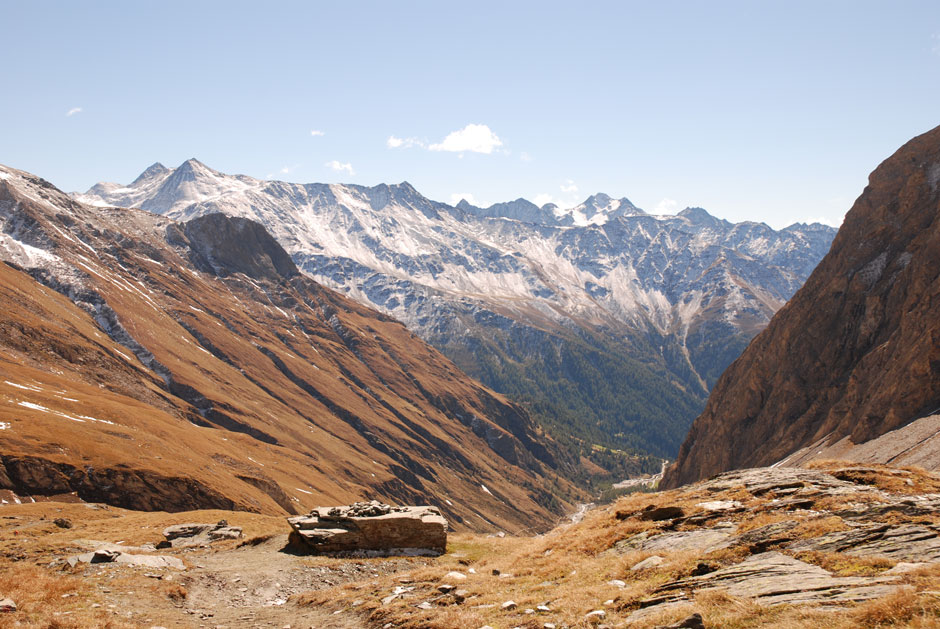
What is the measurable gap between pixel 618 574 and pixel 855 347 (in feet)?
398

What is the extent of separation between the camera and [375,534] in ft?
120

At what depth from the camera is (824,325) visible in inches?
5054

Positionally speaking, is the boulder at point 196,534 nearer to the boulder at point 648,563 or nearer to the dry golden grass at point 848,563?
the boulder at point 648,563

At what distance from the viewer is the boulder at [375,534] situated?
119 feet

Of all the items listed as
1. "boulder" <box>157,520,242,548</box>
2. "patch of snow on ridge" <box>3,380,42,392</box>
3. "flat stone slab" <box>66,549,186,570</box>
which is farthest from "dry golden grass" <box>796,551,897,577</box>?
"patch of snow on ridge" <box>3,380,42,392</box>

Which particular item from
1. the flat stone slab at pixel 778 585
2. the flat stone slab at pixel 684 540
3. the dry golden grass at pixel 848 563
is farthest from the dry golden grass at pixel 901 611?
the flat stone slab at pixel 684 540

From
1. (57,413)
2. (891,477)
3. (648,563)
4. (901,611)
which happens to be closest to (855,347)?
(891,477)

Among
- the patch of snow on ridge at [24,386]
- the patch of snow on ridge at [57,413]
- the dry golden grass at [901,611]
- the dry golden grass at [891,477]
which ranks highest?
the dry golden grass at [901,611]

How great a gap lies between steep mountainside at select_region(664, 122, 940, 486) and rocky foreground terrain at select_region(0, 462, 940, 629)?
2894 inches

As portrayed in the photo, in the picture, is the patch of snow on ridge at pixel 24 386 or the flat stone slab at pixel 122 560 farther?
the patch of snow on ridge at pixel 24 386

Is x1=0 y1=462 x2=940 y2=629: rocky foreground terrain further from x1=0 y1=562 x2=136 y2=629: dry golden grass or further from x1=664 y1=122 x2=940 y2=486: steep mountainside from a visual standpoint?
x1=664 y1=122 x2=940 y2=486: steep mountainside

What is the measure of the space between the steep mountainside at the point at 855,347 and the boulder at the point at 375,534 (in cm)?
7813

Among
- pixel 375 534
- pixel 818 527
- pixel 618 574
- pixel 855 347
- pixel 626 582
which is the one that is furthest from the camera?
pixel 855 347

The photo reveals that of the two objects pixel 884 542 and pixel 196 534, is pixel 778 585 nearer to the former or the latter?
pixel 884 542
